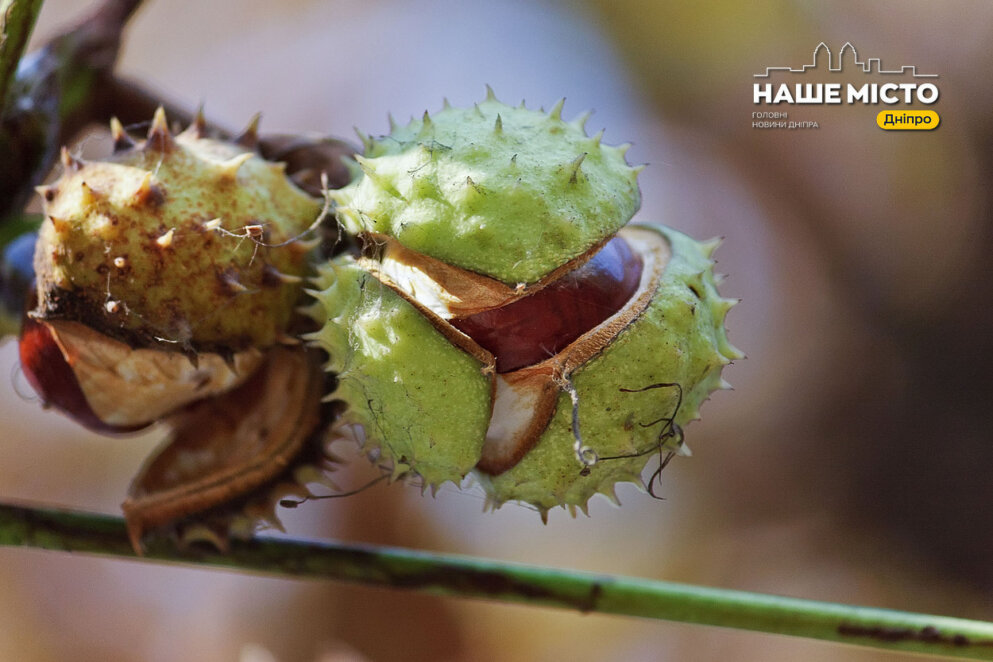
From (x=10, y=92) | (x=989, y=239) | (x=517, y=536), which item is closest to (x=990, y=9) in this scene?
(x=989, y=239)

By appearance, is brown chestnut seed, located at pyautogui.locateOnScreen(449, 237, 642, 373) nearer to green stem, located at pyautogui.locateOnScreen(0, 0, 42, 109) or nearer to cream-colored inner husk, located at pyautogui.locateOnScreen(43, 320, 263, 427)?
cream-colored inner husk, located at pyautogui.locateOnScreen(43, 320, 263, 427)

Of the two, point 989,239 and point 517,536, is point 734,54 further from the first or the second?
point 517,536

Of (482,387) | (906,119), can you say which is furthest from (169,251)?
(906,119)

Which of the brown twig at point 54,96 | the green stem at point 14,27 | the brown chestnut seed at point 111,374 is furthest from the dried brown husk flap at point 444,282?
the brown twig at point 54,96

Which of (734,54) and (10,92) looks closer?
(10,92)

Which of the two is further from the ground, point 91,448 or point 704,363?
point 704,363

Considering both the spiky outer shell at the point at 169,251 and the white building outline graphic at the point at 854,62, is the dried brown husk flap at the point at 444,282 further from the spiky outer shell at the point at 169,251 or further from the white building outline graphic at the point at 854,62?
the white building outline graphic at the point at 854,62

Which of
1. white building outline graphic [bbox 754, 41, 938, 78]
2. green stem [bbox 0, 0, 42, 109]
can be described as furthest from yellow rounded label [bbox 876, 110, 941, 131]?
green stem [bbox 0, 0, 42, 109]

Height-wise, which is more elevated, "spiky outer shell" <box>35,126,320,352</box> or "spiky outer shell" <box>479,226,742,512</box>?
"spiky outer shell" <box>35,126,320,352</box>
